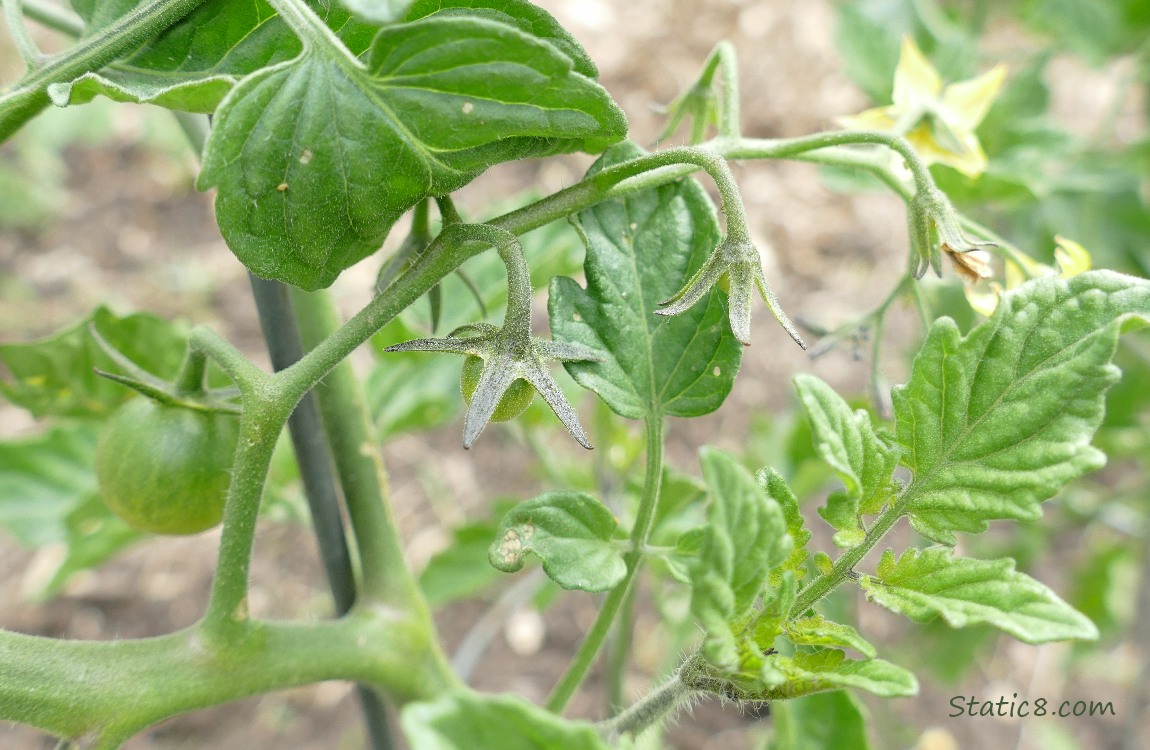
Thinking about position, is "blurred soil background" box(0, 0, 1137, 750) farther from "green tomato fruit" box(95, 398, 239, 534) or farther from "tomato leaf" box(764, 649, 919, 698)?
"tomato leaf" box(764, 649, 919, 698)

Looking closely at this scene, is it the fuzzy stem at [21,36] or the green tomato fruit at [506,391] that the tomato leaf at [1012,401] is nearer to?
the green tomato fruit at [506,391]

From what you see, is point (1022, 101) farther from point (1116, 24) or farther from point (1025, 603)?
point (1025, 603)

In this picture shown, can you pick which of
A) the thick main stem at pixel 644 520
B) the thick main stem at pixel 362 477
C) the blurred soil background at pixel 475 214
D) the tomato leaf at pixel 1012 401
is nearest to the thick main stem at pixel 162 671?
the thick main stem at pixel 362 477

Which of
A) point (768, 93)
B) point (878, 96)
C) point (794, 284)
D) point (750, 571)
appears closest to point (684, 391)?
point (750, 571)

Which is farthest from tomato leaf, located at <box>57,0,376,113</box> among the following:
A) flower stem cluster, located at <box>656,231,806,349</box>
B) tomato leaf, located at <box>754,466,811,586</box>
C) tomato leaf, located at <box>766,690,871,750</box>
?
tomato leaf, located at <box>766,690,871,750</box>

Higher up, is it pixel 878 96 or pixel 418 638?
pixel 878 96

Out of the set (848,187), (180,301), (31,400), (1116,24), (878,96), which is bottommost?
(180,301)

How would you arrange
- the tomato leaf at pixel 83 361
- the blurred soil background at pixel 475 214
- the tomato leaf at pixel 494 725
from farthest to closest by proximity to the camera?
the blurred soil background at pixel 475 214 < the tomato leaf at pixel 83 361 < the tomato leaf at pixel 494 725

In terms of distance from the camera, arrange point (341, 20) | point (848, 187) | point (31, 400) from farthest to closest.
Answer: point (848, 187) → point (31, 400) → point (341, 20)
